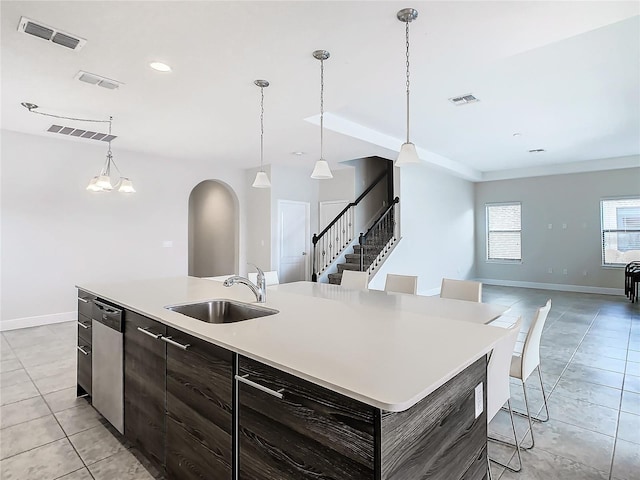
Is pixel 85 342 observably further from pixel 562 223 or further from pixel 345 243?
pixel 562 223

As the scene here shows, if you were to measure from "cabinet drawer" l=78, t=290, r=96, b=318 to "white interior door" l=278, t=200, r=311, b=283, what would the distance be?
487 centimetres

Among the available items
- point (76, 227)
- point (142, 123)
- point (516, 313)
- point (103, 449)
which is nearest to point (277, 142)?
point (142, 123)

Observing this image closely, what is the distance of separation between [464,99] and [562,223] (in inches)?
251

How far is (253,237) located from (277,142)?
8.92ft

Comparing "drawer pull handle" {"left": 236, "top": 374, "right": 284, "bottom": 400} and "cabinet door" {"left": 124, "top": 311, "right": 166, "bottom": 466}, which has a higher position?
"drawer pull handle" {"left": 236, "top": 374, "right": 284, "bottom": 400}

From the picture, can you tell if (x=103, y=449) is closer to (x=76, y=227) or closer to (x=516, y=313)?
(x=76, y=227)

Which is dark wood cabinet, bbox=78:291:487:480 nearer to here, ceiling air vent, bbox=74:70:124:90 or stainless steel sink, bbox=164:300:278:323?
stainless steel sink, bbox=164:300:278:323

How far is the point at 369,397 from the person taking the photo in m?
1.00

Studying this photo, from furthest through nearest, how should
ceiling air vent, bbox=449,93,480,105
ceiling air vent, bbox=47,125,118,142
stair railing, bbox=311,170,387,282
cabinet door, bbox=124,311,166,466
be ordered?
stair railing, bbox=311,170,387,282 → ceiling air vent, bbox=47,125,118,142 → ceiling air vent, bbox=449,93,480,105 → cabinet door, bbox=124,311,166,466

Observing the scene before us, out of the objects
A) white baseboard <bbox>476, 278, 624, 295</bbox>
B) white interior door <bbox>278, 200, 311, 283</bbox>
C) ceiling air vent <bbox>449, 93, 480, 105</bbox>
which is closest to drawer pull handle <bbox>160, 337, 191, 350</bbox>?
→ ceiling air vent <bbox>449, 93, 480, 105</bbox>

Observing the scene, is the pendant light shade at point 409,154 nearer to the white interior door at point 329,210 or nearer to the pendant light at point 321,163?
the pendant light at point 321,163

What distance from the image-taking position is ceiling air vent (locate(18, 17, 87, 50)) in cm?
253

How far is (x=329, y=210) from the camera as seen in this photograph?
8352 millimetres

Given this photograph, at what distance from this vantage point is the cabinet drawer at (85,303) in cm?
277
